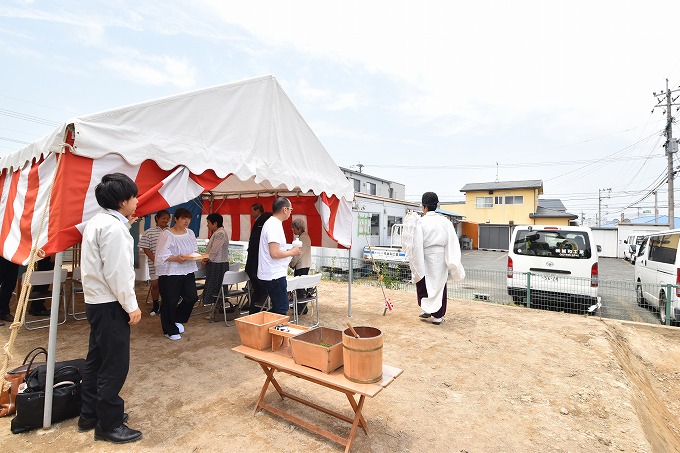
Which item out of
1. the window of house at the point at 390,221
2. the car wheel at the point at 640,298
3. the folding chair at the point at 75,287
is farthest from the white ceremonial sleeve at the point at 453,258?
the window of house at the point at 390,221

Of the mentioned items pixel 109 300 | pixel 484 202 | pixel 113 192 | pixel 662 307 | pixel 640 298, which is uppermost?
pixel 484 202

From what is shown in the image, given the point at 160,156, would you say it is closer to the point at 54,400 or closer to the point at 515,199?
the point at 54,400

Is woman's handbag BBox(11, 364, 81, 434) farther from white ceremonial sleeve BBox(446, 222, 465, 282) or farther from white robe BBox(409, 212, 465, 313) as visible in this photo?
white ceremonial sleeve BBox(446, 222, 465, 282)

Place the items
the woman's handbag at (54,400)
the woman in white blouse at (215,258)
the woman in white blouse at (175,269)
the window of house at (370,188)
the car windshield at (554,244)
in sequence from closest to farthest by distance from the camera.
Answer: the woman's handbag at (54,400) → the woman in white blouse at (175,269) → the woman in white blouse at (215,258) → the car windshield at (554,244) → the window of house at (370,188)

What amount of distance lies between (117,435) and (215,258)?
2787 millimetres

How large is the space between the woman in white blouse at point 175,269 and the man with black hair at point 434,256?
2.97m

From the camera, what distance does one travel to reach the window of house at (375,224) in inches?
528

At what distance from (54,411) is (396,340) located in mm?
3225

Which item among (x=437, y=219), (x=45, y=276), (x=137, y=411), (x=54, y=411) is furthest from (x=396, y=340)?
(x=45, y=276)

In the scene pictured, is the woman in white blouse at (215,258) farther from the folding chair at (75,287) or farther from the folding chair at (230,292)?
the folding chair at (75,287)

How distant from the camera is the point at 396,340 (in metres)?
4.17

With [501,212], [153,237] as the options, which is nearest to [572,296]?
[153,237]

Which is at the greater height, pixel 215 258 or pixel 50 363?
pixel 215 258

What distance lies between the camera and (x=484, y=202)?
984 inches
